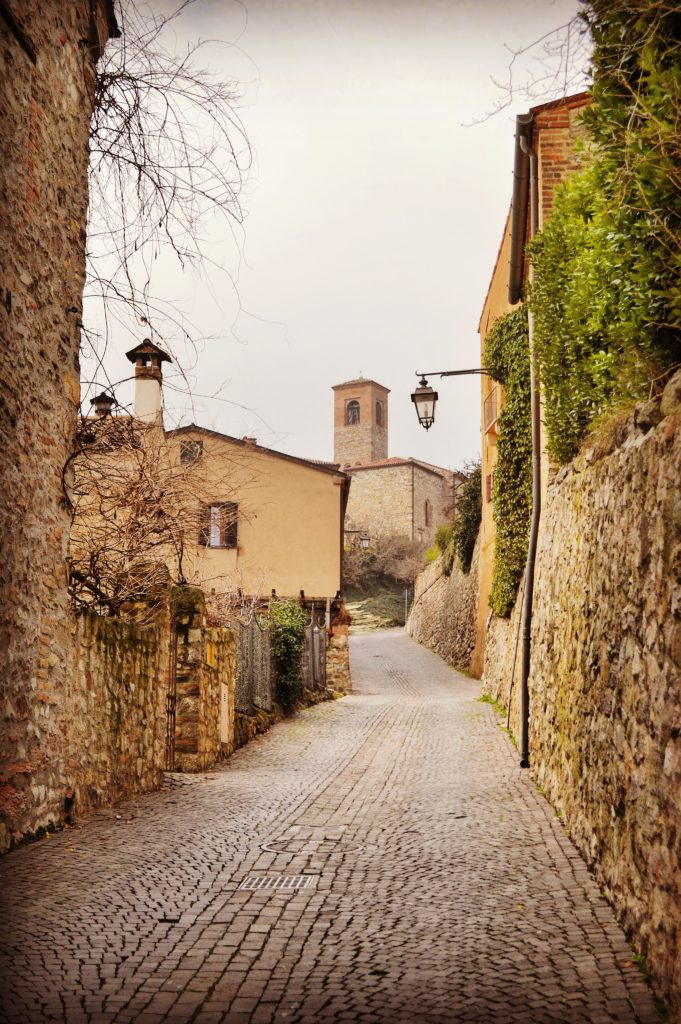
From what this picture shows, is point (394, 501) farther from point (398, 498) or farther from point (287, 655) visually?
point (287, 655)

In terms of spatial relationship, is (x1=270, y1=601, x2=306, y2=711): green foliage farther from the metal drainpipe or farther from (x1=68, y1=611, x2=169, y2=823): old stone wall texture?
(x1=68, y1=611, x2=169, y2=823): old stone wall texture

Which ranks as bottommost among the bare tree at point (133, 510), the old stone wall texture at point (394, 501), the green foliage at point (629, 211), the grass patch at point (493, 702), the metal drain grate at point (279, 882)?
the grass patch at point (493, 702)

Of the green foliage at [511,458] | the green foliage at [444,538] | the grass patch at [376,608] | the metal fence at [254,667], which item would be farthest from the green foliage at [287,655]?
the grass patch at [376,608]

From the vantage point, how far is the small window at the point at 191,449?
9.79m

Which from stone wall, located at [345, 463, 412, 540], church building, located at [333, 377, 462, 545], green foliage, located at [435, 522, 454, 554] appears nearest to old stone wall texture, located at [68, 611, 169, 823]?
green foliage, located at [435, 522, 454, 554]

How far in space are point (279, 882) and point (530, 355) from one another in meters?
7.12

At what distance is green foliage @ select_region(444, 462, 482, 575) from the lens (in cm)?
2486

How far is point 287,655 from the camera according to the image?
619 inches

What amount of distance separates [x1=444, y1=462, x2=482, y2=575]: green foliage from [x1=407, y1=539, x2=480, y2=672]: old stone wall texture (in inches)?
14.2

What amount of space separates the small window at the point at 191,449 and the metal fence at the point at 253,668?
11.2 feet

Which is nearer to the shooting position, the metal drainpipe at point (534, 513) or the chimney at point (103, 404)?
the chimney at point (103, 404)

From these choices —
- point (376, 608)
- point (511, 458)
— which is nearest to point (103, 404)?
point (511, 458)

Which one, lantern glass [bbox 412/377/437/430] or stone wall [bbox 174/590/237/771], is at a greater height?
lantern glass [bbox 412/377/437/430]

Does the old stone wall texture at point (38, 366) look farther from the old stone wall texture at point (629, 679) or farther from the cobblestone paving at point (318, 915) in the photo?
the old stone wall texture at point (629, 679)
